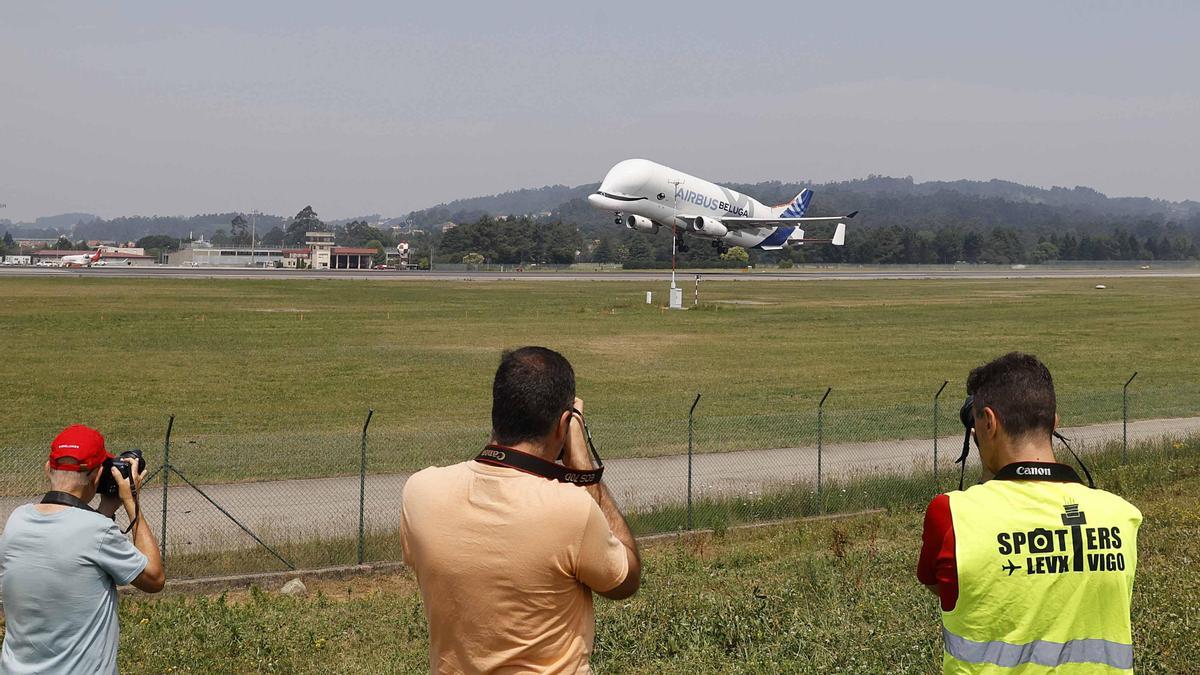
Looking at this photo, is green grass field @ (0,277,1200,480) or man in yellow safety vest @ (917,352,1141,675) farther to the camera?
green grass field @ (0,277,1200,480)

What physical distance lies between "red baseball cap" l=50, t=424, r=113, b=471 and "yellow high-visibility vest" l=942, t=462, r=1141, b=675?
149 inches

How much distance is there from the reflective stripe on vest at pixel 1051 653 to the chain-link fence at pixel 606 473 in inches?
424

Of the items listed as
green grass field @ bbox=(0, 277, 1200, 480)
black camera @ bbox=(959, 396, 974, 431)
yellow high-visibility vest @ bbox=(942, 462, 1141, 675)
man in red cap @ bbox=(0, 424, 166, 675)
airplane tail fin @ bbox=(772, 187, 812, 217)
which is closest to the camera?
yellow high-visibility vest @ bbox=(942, 462, 1141, 675)

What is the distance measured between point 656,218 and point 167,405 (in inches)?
1626

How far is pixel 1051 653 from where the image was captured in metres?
4.16

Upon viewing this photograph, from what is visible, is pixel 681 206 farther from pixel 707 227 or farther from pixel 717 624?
pixel 717 624

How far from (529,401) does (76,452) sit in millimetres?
2371

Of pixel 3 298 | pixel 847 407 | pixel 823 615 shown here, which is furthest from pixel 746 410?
pixel 3 298

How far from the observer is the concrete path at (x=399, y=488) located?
51.3 ft

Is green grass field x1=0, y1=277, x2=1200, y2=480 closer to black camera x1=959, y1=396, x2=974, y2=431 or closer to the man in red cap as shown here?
the man in red cap

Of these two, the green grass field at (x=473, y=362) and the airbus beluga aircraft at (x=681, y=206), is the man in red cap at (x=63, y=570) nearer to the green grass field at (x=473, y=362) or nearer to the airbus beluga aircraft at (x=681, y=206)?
the green grass field at (x=473, y=362)

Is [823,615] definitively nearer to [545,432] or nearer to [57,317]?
[545,432]

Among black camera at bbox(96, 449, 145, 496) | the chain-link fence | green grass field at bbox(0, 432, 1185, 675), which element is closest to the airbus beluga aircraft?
the chain-link fence

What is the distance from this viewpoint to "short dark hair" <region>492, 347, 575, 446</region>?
4.34 meters
